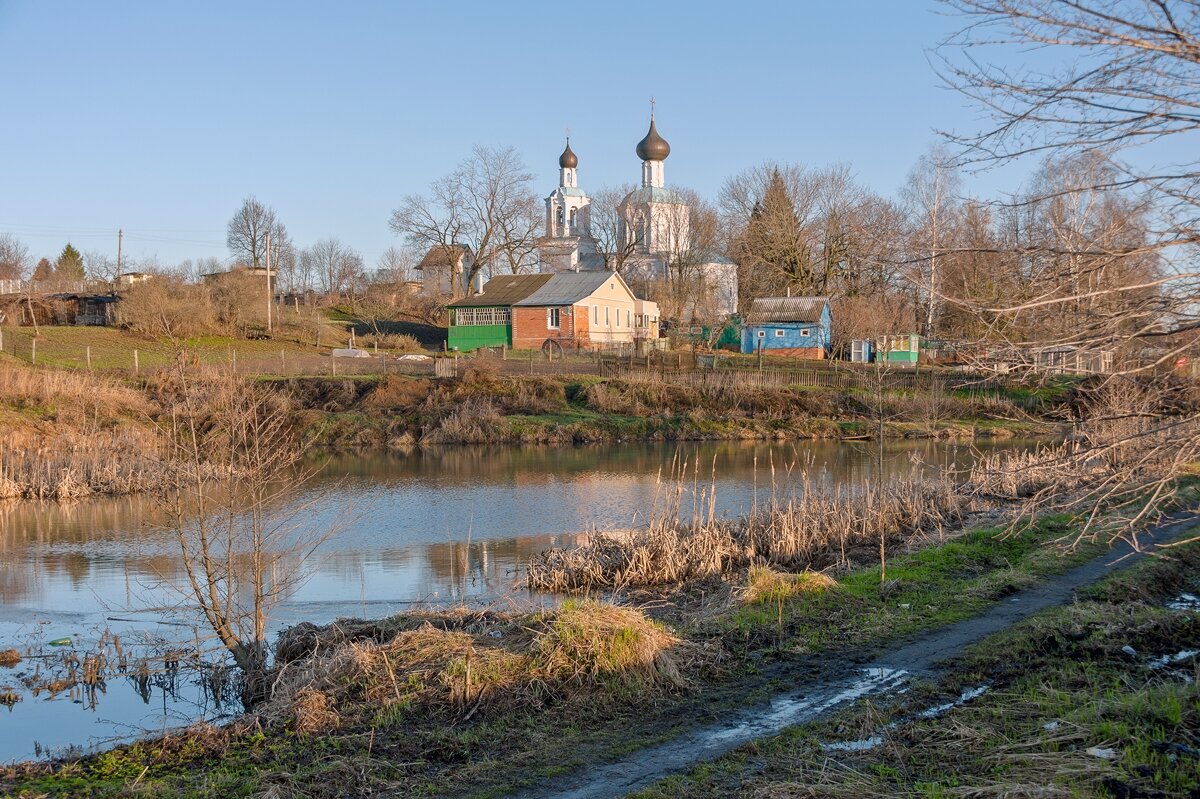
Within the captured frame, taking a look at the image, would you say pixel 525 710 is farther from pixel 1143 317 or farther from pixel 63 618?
pixel 63 618

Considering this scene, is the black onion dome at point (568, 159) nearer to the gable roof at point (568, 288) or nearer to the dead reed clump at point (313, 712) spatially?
the gable roof at point (568, 288)

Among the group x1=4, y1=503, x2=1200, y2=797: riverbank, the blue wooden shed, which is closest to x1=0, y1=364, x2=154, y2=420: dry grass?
x1=4, y1=503, x2=1200, y2=797: riverbank

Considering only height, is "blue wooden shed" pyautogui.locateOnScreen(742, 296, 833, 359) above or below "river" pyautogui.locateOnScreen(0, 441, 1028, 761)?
above

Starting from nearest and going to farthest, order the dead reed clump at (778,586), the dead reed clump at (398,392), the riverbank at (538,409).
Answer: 1. the dead reed clump at (778,586)
2. the riverbank at (538,409)
3. the dead reed clump at (398,392)

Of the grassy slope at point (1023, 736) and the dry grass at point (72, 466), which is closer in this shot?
the grassy slope at point (1023, 736)

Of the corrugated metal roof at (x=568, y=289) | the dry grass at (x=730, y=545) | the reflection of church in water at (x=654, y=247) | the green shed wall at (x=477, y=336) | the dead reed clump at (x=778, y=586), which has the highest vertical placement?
the reflection of church in water at (x=654, y=247)

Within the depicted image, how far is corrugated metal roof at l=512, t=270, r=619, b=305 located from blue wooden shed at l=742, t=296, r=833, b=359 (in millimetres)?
9182

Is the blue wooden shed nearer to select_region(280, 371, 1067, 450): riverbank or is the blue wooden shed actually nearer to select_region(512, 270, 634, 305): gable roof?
select_region(512, 270, 634, 305): gable roof

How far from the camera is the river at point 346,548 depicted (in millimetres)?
9500

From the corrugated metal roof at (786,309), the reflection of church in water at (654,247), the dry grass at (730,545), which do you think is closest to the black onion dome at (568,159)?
the reflection of church in water at (654,247)

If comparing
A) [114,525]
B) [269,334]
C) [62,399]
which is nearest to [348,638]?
[114,525]

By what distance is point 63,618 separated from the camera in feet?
41.4

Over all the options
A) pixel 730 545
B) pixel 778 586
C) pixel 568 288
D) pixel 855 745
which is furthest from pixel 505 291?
pixel 855 745

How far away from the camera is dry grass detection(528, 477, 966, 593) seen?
13.6 metres
